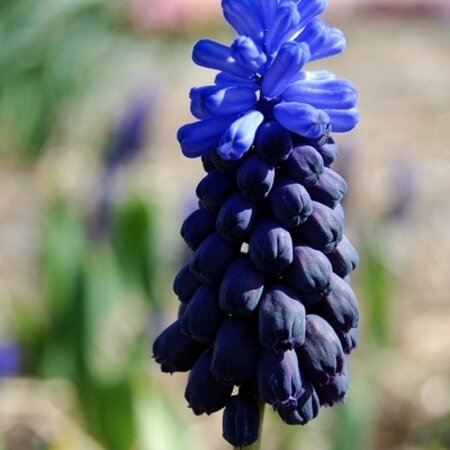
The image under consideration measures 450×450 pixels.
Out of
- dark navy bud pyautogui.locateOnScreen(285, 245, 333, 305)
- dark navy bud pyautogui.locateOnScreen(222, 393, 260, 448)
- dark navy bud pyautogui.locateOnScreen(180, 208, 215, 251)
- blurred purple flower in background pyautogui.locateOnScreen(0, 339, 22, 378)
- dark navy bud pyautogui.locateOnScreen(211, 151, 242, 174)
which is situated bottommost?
dark navy bud pyautogui.locateOnScreen(222, 393, 260, 448)

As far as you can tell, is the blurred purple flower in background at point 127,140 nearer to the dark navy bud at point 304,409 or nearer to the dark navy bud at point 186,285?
the dark navy bud at point 186,285

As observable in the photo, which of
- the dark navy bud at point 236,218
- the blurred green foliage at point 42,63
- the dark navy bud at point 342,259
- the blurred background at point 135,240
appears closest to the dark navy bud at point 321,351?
the dark navy bud at point 342,259

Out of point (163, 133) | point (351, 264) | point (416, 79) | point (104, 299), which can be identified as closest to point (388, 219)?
point (104, 299)

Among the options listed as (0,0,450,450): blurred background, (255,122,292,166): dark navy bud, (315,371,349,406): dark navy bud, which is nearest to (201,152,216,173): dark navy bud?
(255,122,292,166): dark navy bud

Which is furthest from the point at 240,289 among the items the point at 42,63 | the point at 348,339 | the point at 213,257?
the point at 42,63

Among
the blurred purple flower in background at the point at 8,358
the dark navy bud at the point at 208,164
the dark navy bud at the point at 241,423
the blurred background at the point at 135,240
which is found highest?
the blurred background at the point at 135,240

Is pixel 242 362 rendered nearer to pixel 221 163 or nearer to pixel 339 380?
pixel 339 380

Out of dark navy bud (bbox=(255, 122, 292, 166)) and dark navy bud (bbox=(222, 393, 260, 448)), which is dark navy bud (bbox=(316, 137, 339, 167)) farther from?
dark navy bud (bbox=(222, 393, 260, 448))
